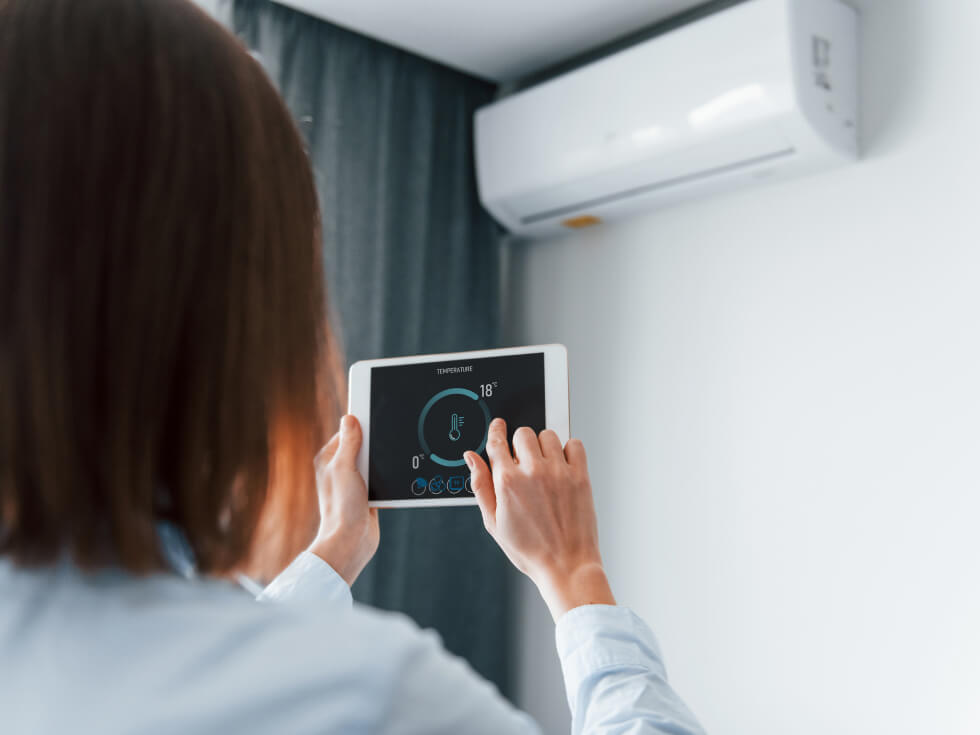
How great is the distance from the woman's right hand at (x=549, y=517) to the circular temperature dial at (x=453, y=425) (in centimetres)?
10

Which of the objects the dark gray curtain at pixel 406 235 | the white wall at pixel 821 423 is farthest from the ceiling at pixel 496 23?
the white wall at pixel 821 423

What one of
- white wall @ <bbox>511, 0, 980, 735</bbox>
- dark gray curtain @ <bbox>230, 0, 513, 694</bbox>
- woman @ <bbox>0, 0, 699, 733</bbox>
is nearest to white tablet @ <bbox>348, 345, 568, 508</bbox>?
woman @ <bbox>0, 0, 699, 733</bbox>

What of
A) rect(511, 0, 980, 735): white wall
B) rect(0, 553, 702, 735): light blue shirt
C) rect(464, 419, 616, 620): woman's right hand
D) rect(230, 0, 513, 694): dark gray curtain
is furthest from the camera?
rect(230, 0, 513, 694): dark gray curtain

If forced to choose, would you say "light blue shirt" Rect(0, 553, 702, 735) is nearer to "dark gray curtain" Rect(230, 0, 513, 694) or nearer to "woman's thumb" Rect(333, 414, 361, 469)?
"woman's thumb" Rect(333, 414, 361, 469)

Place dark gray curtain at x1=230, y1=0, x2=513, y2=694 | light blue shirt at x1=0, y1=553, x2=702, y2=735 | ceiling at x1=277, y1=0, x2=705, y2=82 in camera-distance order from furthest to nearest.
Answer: dark gray curtain at x1=230, y1=0, x2=513, y2=694 → ceiling at x1=277, y1=0, x2=705, y2=82 → light blue shirt at x1=0, y1=553, x2=702, y2=735

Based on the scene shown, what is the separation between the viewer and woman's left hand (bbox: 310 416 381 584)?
0.88 meters

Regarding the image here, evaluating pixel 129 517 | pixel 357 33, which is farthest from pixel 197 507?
pixel 357 33

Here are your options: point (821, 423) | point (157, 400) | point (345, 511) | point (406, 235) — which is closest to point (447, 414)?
point (345, 511)

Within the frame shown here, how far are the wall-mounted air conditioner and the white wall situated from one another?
72mm

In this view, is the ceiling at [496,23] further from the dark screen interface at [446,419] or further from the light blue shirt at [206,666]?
the light blue shirt at [206,666]

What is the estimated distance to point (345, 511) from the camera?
93cm

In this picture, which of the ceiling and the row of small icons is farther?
the ceiling

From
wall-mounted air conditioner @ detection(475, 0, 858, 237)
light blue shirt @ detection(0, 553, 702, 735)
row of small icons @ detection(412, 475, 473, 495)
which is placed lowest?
light blue shirt @ detection(0, 553, 702, 735)

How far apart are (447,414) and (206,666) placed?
0.59m
